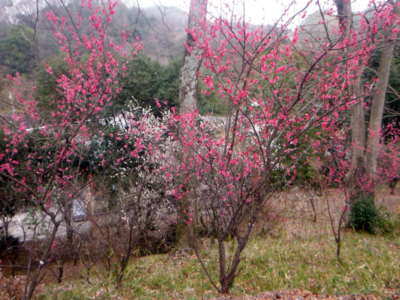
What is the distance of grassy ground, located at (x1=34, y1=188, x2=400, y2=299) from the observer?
3.62m

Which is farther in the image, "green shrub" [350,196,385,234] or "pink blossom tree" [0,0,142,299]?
"green shrub" [350,196,385,234]

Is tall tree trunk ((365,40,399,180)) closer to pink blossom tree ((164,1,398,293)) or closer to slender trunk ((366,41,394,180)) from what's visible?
slender trunk ((366,41,394,180))

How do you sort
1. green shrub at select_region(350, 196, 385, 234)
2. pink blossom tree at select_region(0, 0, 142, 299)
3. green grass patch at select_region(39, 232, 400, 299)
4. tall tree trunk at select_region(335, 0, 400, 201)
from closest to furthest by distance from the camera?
pink blossom tree at select_region(0, 0, 142, 299), green grass patch at select_region(39, 232, 400, 299), green shrub at select_region(350, 196, 385, 234), tall tree trunk at select_region(335, 0, 400, 201)

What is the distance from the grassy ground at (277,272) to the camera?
3.62 metres

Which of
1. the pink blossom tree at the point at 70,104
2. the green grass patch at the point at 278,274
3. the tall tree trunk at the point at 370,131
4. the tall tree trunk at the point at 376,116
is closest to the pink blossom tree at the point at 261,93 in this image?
the green grass patch at the point at 278,274

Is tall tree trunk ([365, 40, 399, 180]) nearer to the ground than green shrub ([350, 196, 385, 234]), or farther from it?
farther from it

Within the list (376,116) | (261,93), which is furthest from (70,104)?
(376,116)

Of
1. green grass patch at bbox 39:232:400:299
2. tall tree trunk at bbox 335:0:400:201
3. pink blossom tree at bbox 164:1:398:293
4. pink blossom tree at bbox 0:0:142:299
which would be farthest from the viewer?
tall tree trunk at bbox 335:0:400:201

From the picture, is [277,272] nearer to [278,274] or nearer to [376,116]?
[278,274]

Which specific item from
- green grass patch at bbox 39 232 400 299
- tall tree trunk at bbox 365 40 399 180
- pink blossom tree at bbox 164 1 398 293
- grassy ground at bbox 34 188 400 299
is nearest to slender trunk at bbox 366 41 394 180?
tall tree trunk at bbox 365 40 399 180

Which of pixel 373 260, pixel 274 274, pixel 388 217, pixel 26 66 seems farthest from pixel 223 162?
pixel 26 66

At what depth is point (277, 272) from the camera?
Answer: 4.23 m

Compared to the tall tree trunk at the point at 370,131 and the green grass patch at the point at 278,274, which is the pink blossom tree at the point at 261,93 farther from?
the tall tree trunk at the point at 370,131

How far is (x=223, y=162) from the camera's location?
3357mm
